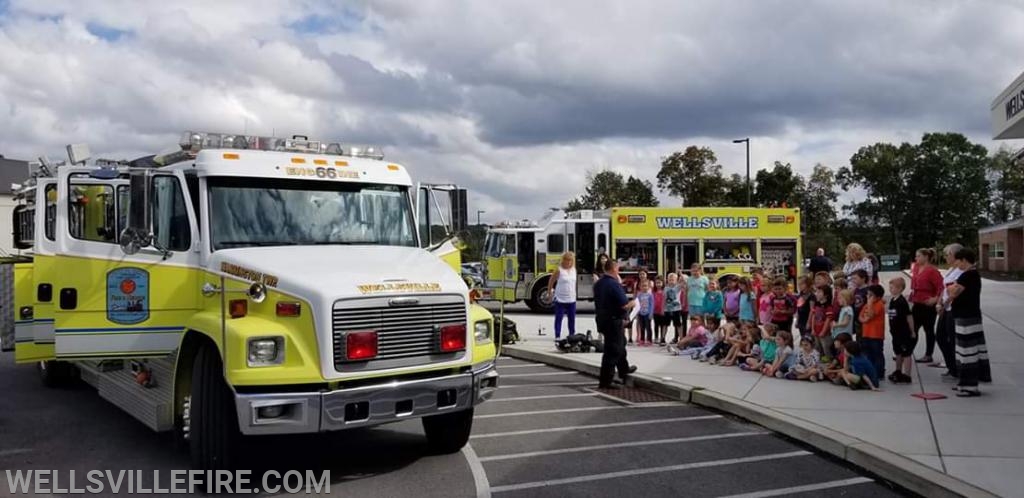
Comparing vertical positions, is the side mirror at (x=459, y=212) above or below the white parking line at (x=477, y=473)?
above

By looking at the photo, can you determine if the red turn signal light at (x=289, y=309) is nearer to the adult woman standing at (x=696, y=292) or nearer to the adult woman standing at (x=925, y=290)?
the adult woman standing at (x=925, y=290)

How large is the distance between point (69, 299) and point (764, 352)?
8249mm

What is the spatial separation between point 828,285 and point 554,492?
6029 millimetres

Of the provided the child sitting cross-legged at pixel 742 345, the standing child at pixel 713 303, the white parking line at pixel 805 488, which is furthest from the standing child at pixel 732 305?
the white parking line at pixel 805 488

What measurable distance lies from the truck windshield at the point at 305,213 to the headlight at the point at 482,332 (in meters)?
1.37

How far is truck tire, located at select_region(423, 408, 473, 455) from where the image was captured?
6.88 metres

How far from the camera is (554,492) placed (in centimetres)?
591

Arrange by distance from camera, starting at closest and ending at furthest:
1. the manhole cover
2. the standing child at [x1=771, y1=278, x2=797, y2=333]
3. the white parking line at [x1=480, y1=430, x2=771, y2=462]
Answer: the white parking line at [x1=480, y1=430, x2=771, y2=462] → the manhole cover → the standing child at [x1=771, y1=278, x2=797, y2=333]

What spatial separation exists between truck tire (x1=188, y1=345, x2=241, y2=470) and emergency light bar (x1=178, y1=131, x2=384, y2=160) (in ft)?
7.35

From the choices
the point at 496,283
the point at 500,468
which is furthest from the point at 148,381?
the point at 496,283

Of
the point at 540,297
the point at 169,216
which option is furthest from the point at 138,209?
the point at 540,297

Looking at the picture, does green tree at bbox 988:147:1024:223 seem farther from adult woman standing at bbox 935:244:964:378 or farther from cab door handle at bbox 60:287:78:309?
cab door handle at bbox 60:287:78:309

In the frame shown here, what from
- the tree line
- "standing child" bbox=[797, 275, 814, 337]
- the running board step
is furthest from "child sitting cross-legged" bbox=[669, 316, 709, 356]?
the tree line

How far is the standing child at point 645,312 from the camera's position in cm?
1430
